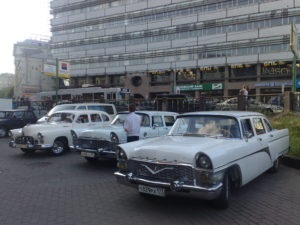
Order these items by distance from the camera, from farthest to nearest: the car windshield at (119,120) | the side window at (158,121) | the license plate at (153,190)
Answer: the car windshield at (119,120), the side window at (158,121), the license plate at (153,190)

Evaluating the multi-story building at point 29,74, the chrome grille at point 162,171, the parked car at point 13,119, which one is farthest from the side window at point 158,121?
the multi-story building at point 29,74

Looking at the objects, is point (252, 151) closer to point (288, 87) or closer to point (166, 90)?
point (288, 87)

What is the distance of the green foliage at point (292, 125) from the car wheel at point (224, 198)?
15.7 feet

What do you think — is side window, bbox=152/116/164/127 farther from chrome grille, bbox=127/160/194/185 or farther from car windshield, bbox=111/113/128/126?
chrome grille, bbox=127/160/194/185

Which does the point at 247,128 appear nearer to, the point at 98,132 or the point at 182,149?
the point at 182,149

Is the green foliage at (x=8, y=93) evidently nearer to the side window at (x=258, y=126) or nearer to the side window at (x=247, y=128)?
the side window at (x=258, y=126)

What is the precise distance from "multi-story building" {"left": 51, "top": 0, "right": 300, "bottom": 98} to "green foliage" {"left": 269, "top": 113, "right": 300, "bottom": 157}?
1249 inches

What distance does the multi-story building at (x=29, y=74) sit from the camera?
80625 mm

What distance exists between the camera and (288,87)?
4609cm

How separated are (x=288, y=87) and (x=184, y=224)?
148 ft

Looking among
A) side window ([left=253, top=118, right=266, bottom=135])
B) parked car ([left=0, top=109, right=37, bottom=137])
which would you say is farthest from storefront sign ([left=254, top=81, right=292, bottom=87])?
side window ([left=253, top=118, right=266, bottom=135])

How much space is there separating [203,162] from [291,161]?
5.07 metres

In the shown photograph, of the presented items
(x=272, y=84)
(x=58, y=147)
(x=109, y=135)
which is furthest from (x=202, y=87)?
(x=109, y=135)

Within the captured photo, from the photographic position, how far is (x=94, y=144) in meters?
9.44
